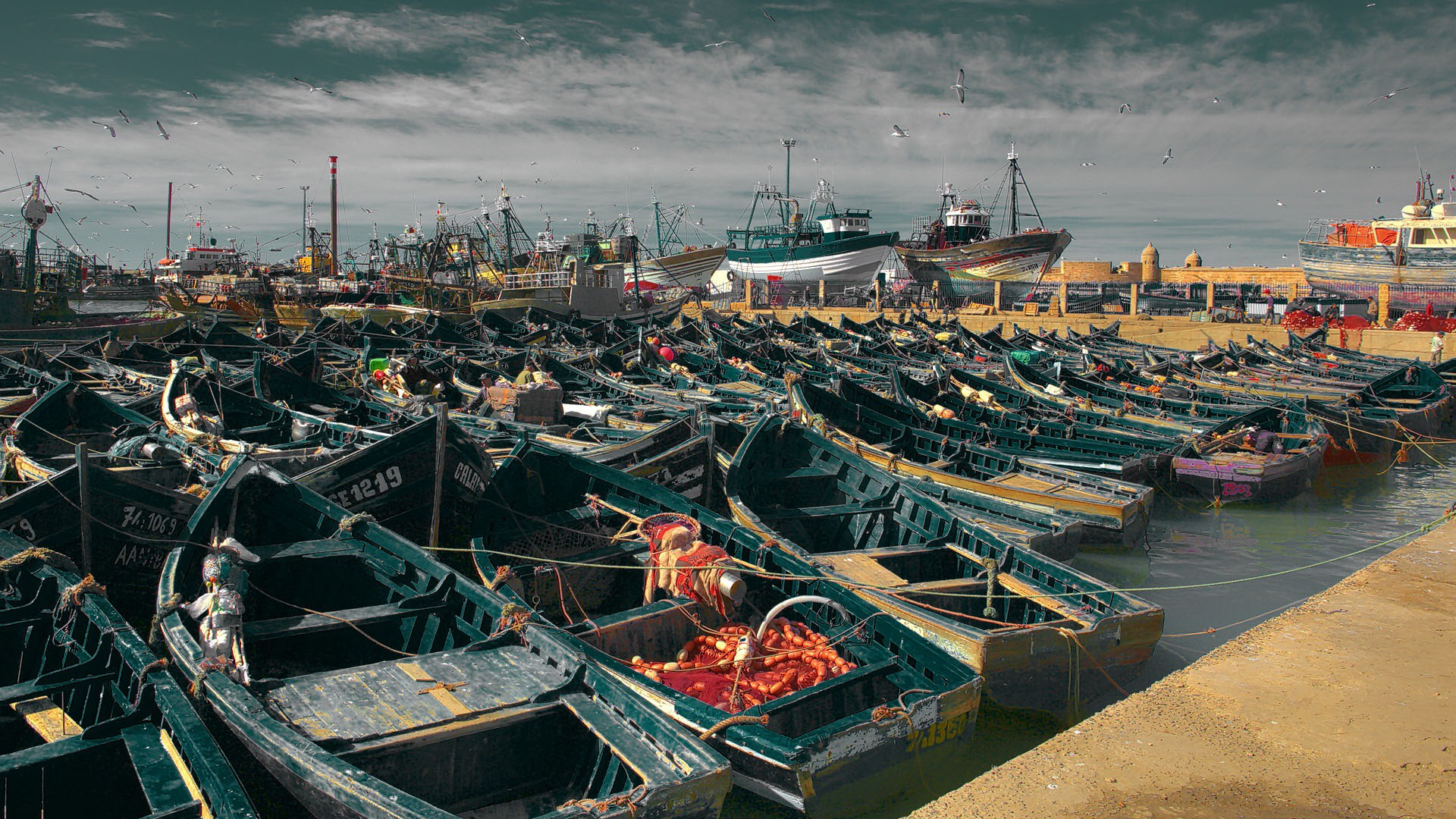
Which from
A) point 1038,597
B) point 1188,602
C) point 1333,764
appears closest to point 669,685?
point 1038,597

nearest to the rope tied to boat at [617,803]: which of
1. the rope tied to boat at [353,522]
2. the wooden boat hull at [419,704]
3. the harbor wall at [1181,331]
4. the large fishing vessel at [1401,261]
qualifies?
the wooden boat hull at [419,704]

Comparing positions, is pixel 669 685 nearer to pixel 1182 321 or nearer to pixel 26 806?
pixel 26 806

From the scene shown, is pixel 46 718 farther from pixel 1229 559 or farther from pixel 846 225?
pixel 846 225

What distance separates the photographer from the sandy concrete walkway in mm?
4719

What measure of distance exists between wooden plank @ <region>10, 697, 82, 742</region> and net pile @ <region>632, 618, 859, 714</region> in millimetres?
4218

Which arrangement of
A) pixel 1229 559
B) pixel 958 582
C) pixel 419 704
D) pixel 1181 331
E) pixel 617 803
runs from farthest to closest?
pixel 1181 331 < pixel 1229 559 < pixel 958 582 < pixel 419 704 < pixel 617 803

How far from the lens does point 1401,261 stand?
54.6 meters

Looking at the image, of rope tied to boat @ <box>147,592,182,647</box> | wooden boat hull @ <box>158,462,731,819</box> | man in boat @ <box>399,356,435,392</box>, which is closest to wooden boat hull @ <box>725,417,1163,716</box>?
wooden boat hull @ <box>158,462,731,819</box>

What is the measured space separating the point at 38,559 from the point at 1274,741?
960 cm

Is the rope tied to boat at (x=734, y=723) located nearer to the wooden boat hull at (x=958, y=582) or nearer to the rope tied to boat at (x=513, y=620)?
the rope tied to boat at (x=513, y=620)

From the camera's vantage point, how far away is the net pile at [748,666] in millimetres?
7559

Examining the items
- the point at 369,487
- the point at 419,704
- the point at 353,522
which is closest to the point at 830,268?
the point at 369,487

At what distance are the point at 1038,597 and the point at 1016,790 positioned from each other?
182 inches

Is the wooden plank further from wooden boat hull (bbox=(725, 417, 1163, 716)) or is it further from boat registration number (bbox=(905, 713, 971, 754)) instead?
wooden boat hull (bbox=(725, 417, 1163, 716))
